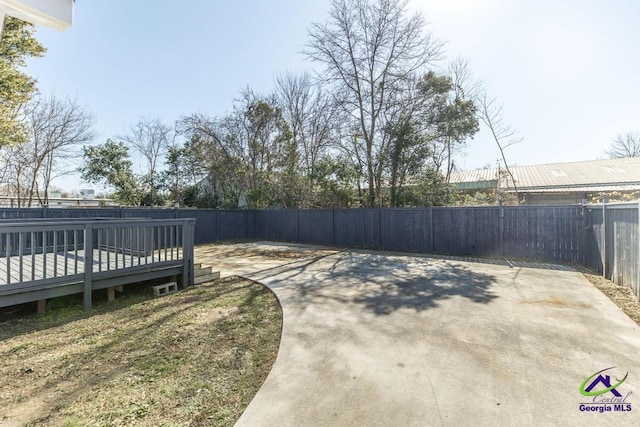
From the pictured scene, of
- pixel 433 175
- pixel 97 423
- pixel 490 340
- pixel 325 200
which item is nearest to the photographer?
pixel 97 423

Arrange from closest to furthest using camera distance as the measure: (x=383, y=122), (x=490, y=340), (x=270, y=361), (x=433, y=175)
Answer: (x=270, y=361) → (x=490, y=340) → (x=433, y=175) → (x=383, y=122)

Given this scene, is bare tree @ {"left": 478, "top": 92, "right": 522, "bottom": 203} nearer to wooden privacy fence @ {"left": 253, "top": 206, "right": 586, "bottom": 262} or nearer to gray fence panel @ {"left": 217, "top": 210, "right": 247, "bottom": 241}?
wooden privacy fence @ {"left": 253, "top": 206, "right": 586, "bottom": 262}

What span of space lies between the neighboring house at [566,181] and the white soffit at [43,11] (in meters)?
12.3

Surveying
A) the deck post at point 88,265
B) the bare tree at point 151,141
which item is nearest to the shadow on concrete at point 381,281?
the deck post at point 88,265

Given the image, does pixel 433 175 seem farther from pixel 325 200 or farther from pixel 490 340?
pixel 490 340

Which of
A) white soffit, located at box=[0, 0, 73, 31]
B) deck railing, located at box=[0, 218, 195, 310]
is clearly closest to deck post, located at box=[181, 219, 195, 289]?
deck railing, located at box=[0, 218, 195, 310]

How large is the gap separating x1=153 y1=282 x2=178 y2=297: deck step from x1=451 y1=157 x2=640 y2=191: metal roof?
1573 centimetres

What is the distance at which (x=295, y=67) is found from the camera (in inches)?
521

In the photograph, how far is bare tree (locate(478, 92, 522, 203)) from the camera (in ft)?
37.9

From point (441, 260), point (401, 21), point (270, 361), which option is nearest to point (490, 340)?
point (270, 361)

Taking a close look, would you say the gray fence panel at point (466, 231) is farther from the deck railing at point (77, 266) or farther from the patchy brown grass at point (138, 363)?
the deck railing at point (77, 266)

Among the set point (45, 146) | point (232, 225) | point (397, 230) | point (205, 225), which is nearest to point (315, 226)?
point (397, 230)

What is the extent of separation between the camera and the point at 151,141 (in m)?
17.3

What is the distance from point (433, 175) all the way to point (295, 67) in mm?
8215
